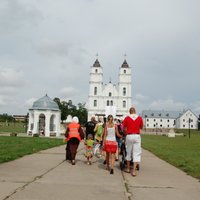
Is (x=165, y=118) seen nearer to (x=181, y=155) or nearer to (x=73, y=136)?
(x=181, y=155)

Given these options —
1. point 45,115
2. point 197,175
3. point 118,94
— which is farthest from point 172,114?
point 197,175

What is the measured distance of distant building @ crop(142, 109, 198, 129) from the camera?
16950cm

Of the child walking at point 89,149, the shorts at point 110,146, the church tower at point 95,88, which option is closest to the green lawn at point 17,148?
the child walking at point 89,149

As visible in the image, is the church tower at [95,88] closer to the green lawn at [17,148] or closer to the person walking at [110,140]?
the green lawn at [17,148]

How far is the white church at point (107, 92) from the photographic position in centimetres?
11962

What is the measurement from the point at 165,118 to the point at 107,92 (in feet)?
199

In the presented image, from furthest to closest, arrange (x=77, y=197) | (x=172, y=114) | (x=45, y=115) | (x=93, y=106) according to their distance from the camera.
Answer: (x=172, y=114)
(x=93, y=106)
(x=45, y=115)
(x=77, y=197)

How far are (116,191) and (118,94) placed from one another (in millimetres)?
113513

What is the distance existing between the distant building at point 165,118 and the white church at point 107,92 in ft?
174

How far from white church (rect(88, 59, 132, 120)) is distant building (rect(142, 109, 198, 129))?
53.1 meters

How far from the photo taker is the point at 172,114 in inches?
6909

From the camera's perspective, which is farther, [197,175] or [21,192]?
[197,175]

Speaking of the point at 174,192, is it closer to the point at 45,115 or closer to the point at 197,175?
the point at 197,175

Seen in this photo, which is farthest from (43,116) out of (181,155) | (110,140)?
(110,140)
